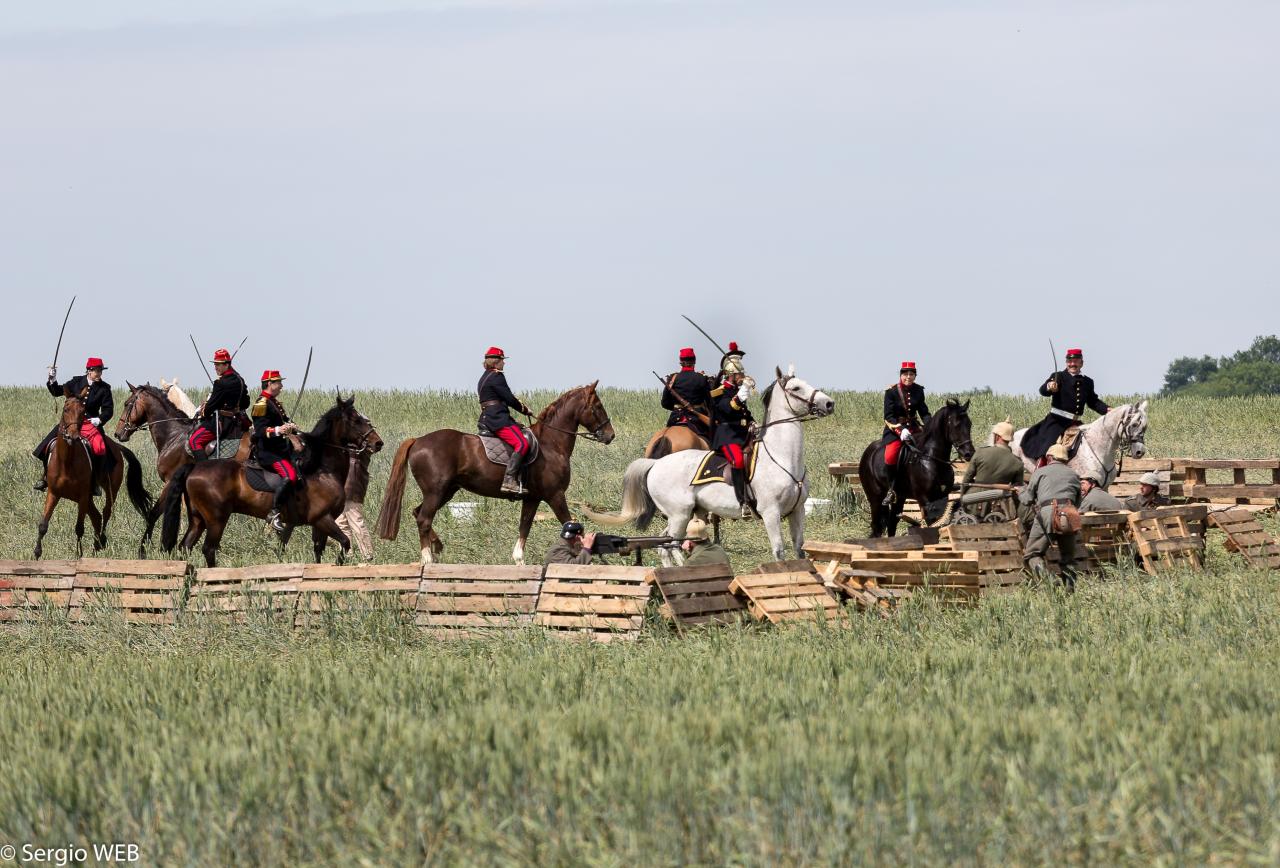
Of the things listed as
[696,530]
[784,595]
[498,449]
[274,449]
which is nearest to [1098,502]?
[696,530]

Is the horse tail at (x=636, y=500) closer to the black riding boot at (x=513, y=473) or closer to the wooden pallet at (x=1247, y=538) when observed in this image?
the black riding boot at (x=513, y=473)

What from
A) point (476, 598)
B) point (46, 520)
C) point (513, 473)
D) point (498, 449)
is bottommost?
point (476, 598)

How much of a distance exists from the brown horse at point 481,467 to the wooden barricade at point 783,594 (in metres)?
5.01

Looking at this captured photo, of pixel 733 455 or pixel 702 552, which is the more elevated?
pixel 733 455

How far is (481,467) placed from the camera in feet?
59.1

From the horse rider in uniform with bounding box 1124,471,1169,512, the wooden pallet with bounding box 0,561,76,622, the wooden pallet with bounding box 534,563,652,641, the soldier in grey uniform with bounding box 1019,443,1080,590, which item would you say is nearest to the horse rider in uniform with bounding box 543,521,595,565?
the wooden pallet with bounding box 534,563,652,641

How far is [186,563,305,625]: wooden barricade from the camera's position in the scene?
44.8 ft

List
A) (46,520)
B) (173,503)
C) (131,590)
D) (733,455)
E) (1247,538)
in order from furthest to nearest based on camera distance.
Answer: (46,520) → (173,503) → (733,455) → (1247,538) → (131,590)

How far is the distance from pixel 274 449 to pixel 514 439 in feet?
9.65

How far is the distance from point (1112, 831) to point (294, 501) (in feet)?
39.2

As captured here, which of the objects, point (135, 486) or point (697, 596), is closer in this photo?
point (697, 596)

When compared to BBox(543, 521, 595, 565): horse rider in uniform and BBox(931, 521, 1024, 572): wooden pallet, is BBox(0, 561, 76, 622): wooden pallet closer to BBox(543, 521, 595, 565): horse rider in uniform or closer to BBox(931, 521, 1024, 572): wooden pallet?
BBox(543, 521, 595, 565): horse rider in uniform

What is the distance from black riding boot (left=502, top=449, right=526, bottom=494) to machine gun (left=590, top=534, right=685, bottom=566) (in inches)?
116

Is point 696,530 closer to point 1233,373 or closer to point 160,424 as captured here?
point 160,424
